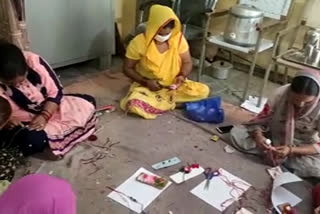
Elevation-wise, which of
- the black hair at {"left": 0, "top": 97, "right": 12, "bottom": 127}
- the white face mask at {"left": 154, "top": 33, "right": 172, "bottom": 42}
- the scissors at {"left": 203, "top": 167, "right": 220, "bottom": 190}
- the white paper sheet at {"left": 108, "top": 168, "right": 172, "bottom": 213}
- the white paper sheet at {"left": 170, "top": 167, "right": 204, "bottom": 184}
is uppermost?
the white face mask at {"left": 154, "top": 33, "right": 172, "bottom": 42}

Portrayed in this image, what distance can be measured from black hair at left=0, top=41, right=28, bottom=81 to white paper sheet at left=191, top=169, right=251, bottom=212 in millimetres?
1002

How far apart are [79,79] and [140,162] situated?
120 centimetres

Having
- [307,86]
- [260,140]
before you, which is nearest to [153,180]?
[260,140]

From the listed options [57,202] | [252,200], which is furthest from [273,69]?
[57,202]

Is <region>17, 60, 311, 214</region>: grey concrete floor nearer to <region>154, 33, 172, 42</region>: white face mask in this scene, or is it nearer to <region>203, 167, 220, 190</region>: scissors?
<region>203, 167, 220, 190</region>: scissors

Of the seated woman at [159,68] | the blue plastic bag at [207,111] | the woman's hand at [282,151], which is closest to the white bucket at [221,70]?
the seated woman at [159,68]

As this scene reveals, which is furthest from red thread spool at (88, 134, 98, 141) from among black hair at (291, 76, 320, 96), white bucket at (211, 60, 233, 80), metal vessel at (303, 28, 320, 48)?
metal vessel at (303, 28, 320, 48)

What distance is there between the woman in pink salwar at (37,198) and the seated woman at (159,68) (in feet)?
4.81

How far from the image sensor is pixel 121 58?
3551 mm

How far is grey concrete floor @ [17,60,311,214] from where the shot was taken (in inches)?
72.9

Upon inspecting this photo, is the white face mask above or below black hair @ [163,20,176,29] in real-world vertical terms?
below

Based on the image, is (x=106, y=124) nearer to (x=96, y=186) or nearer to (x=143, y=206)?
(x=96, y=186)

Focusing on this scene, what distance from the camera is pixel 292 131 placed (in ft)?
6.75

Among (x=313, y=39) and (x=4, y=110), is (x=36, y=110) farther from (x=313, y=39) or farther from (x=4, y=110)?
(x=313, y=39)
